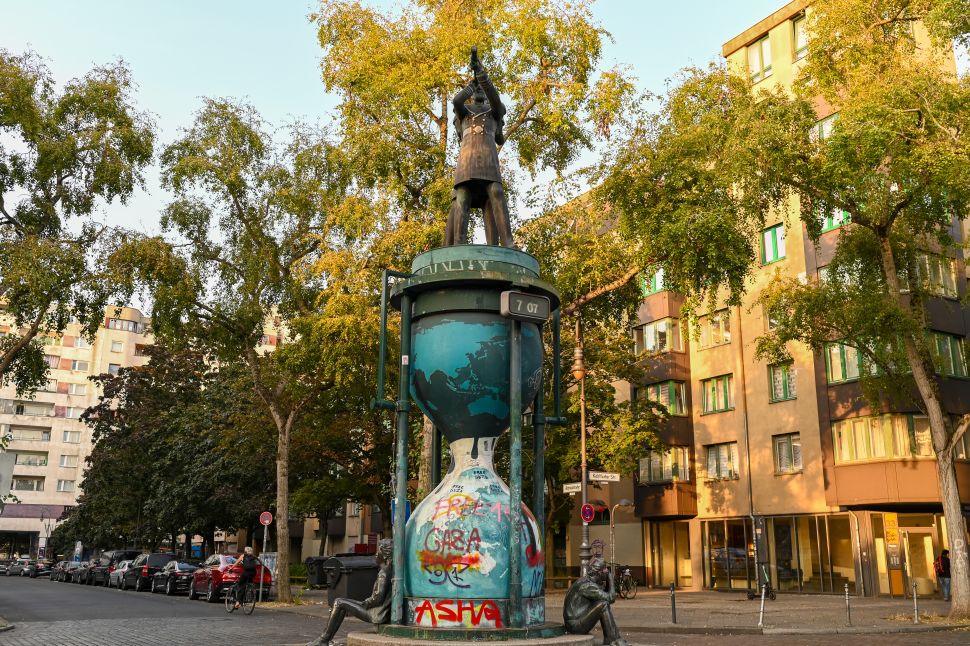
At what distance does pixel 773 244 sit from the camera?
32719 millimetres

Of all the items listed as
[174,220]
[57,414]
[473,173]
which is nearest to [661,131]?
[473,173]

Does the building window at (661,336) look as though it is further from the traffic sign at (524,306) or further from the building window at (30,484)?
the building window at (30,484)

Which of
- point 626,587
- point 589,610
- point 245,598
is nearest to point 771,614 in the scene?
point 626,587

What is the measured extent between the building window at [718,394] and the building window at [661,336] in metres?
2.00

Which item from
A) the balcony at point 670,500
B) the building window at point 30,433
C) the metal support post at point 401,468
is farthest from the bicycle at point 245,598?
the building window at point 30,433

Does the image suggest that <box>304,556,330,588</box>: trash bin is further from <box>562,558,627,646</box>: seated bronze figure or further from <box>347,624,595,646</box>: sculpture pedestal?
<box>347,624,595,646</box>: sculpture pedestal

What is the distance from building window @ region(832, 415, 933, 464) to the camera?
27.2m

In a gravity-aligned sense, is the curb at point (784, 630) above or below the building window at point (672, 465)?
below

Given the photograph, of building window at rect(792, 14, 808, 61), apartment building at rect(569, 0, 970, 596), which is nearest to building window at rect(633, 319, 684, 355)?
apartment building at rect(569, 0, 970, 596)

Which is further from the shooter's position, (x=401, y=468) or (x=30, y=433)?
(x=30, y=433)

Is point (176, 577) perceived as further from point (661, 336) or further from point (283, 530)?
point (661, 336)

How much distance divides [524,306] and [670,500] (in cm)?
2789

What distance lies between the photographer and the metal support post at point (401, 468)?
8.77 meters

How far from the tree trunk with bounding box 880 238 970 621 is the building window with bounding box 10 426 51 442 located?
79598mm
